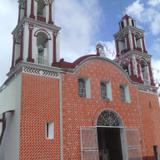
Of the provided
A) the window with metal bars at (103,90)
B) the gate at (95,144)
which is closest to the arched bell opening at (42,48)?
the window with metal bars at (103,90)

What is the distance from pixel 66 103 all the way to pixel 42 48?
454 centimetres

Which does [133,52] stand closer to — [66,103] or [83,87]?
[83,87]

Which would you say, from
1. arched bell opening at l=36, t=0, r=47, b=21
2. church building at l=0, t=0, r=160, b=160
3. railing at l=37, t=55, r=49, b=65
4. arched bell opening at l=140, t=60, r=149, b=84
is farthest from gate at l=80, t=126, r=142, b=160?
arched bell opening at l=36, t=0, r=47, b=21

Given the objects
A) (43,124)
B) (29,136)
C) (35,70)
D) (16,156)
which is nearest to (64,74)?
(35,70)

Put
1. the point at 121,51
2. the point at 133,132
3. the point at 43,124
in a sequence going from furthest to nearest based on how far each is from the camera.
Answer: the point at 121,51 → the point at 133,132 → the point at 43,124

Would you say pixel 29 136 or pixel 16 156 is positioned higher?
pixel 29 136

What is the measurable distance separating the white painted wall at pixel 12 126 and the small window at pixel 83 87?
4334mm

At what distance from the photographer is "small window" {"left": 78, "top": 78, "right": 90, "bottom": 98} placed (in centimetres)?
1822

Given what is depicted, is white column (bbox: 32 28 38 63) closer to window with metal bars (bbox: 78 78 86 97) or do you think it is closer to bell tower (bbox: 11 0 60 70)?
bell tower (bbox: 11 0 60 70)

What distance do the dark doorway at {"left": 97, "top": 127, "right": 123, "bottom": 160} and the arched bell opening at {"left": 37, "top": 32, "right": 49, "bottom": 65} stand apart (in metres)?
6.60

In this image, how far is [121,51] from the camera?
24.9 m

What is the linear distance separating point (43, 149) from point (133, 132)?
24.0 feet

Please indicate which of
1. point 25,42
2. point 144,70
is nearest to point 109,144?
point 144,70

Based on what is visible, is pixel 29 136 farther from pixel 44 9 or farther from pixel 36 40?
pixel 44 9
